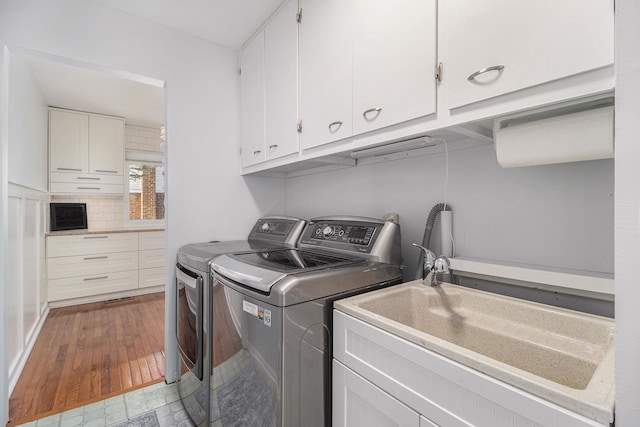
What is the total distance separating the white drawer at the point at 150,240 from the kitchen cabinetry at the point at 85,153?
749 mm

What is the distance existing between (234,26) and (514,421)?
233 centimetres

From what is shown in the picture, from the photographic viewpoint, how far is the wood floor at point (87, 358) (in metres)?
1.83

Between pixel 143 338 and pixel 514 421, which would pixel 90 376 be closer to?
pixel 143 338

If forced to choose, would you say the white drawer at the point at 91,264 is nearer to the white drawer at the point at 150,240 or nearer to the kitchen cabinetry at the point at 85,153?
the white drawer at the point at 150,240

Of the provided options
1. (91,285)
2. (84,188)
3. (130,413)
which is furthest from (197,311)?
(84,188)

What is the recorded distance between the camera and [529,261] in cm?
107

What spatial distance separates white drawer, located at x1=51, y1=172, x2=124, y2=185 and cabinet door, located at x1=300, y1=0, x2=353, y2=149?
12.2ft

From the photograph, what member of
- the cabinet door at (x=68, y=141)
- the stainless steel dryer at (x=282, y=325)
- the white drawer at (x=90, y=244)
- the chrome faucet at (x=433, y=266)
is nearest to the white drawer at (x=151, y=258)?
the white drawer at (x=90, y=244)

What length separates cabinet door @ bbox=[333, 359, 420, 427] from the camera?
79 centimetres

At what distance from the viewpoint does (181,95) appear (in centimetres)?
200

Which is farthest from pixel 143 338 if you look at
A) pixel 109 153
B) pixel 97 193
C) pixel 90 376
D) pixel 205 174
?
pixel 109 153

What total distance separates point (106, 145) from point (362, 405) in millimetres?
4610

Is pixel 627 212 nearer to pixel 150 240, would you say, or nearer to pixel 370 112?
pixel 370 112

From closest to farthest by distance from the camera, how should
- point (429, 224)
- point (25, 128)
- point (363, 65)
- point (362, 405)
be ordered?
point (362, 405) < point (363, 65) < point (429, 224) < point (25, 128)
